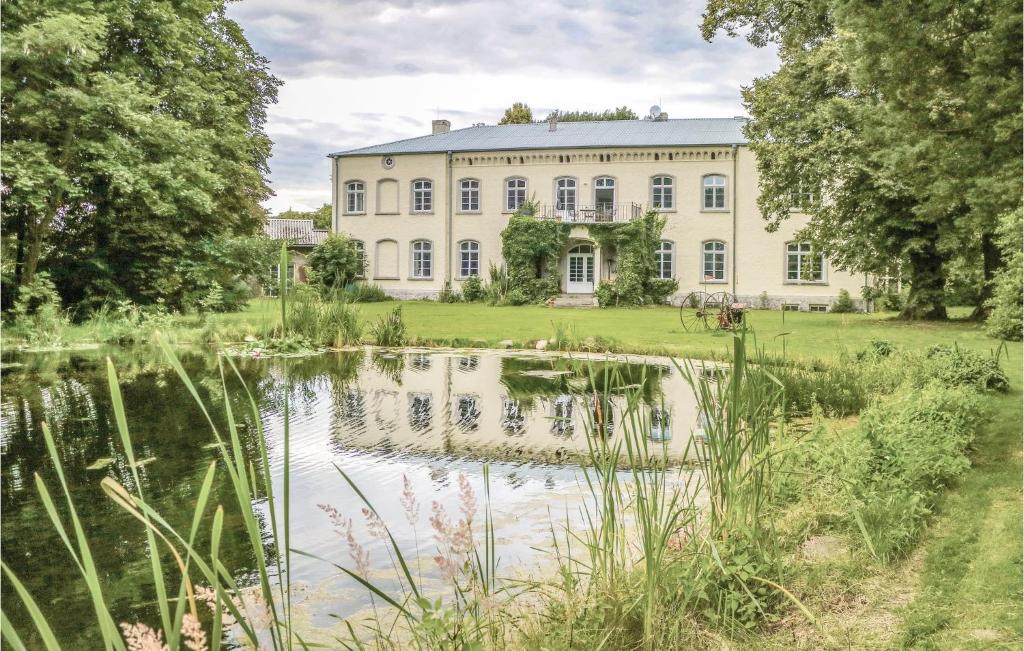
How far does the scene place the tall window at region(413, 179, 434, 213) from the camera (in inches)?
1257

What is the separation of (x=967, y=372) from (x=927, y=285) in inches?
496

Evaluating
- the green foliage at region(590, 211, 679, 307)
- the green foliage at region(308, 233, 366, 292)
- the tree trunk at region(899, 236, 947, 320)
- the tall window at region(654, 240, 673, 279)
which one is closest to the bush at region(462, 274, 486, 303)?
the green foliage at region(308, 233, 366, 292)

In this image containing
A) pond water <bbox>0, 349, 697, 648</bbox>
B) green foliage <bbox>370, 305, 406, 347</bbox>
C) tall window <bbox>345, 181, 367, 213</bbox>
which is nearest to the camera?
pond water <bbox>0, 349, 697, 648</bbox>

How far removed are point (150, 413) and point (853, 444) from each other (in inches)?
198

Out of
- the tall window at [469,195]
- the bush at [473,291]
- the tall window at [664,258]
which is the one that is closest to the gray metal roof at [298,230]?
the tall window at [469,195]

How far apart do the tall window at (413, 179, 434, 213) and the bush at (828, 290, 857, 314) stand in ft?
47.6

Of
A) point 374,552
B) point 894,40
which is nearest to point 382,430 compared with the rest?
point 374,552

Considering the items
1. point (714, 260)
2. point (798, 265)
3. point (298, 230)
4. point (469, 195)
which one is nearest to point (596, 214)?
point (714, 260)

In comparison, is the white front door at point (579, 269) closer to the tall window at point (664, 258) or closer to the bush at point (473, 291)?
the tall window at point (664, 258)

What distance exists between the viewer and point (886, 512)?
3.49 metres

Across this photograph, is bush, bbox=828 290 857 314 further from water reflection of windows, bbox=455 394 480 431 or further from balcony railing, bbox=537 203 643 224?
water reflection of windows, bbox=455 394 480 431

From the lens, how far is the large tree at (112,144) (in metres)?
12.5

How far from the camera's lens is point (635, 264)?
28.5 metres

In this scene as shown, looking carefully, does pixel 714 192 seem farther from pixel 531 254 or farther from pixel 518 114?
pixel 518 114
